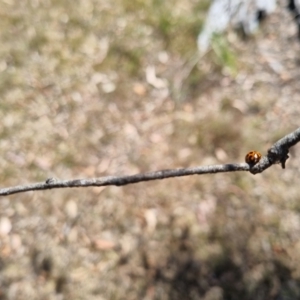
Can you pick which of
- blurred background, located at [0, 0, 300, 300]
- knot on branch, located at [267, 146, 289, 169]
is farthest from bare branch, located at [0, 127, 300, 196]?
blurred background, located at [0, 0, 300, 300]

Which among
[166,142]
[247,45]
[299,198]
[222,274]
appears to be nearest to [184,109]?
[166,142]

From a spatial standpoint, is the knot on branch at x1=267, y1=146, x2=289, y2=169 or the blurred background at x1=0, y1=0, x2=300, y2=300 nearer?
the knot on branch at x1=267, y1=146, x2=289, y2=169

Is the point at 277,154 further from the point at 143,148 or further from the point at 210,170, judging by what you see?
the point at 143,148

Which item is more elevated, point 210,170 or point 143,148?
point 143,148

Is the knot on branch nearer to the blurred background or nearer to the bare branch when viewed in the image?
the bare branch

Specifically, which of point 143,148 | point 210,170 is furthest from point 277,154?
point 143,148

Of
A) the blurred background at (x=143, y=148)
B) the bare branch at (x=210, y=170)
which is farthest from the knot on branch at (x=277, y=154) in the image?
the blurred background at (x=143, y=148)

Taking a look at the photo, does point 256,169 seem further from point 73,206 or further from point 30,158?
point 30,158

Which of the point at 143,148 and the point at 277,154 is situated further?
the point at 143,148
